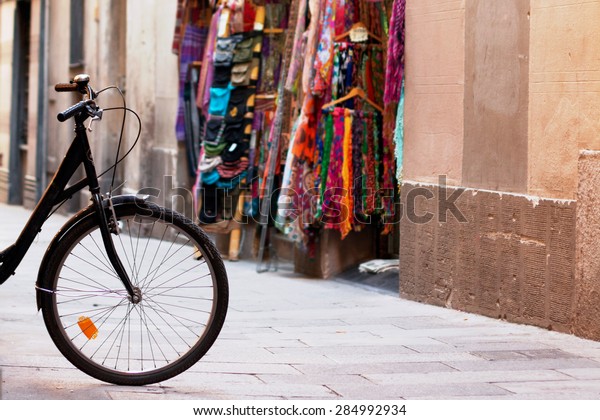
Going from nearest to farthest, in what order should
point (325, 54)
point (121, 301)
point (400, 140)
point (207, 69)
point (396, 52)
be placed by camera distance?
point (121, 301) < point (396, 52) < point (400, 140) < point (325, 54) < point (207, 69)

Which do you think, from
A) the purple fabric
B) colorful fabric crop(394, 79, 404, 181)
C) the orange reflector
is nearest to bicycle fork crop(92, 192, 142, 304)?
the orange reflector

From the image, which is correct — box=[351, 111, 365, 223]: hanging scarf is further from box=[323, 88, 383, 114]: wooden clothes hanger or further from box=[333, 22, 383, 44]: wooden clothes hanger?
box=[333, 22, 383, 44]: wooden clothes hanger

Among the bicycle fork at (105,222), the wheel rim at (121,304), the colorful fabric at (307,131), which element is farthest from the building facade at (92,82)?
the bicycle fork at (105,222)

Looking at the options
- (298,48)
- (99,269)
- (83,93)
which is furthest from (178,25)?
(83,93)

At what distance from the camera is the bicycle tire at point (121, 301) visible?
17.8 feet

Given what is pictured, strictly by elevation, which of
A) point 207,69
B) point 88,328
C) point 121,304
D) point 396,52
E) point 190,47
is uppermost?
point 190,47

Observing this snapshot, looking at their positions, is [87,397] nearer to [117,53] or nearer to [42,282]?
[42,282]

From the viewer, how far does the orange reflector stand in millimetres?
5547

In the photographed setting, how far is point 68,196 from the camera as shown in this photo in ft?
18.0

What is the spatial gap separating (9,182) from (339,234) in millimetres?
13309

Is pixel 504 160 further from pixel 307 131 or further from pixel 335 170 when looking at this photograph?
pixel 307 131

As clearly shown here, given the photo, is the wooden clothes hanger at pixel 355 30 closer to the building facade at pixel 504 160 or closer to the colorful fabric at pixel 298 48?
the colorful fabric at pixel 298 48

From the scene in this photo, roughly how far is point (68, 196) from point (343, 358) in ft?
6.04

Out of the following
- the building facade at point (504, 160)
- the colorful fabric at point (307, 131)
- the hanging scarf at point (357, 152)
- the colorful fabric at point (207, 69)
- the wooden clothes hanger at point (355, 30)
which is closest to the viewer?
the building facade at point (504, 160)
